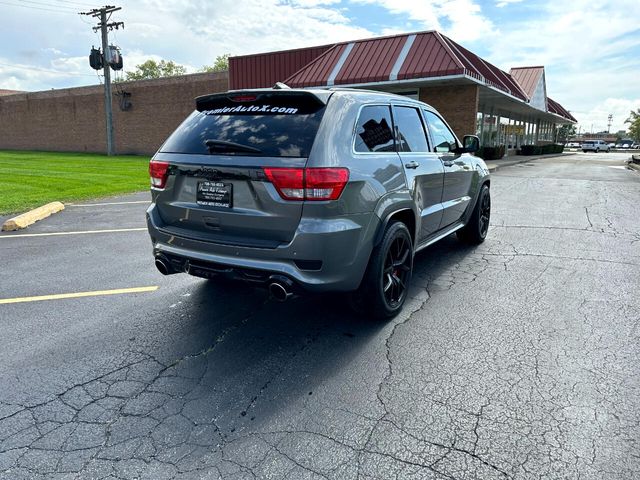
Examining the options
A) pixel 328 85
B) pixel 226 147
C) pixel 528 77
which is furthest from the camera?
pixel 528 77

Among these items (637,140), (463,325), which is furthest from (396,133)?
→ (637,140)

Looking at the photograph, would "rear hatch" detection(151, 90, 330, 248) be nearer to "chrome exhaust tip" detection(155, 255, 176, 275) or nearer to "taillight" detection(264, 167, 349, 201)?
"taillight" detection(264, 167, 349, 201)

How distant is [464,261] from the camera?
5926mm

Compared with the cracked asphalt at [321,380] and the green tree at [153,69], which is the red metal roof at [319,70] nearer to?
the cracked asphalt at [321,380]

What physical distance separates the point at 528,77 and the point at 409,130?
35797 millimetres

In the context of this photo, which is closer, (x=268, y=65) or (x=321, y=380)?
(x=321, y=380)

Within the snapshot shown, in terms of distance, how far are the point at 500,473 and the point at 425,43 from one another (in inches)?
779

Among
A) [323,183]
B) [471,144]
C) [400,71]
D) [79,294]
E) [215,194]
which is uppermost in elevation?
[400,71]

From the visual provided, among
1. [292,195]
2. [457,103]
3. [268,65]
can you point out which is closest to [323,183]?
[292,195]

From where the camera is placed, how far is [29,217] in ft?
27.1

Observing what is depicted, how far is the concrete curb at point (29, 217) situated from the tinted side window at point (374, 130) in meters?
6.61

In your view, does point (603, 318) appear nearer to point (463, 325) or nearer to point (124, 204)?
point (463, 325)

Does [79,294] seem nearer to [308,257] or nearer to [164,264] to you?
[164,264]

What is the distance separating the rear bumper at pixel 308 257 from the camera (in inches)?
127
